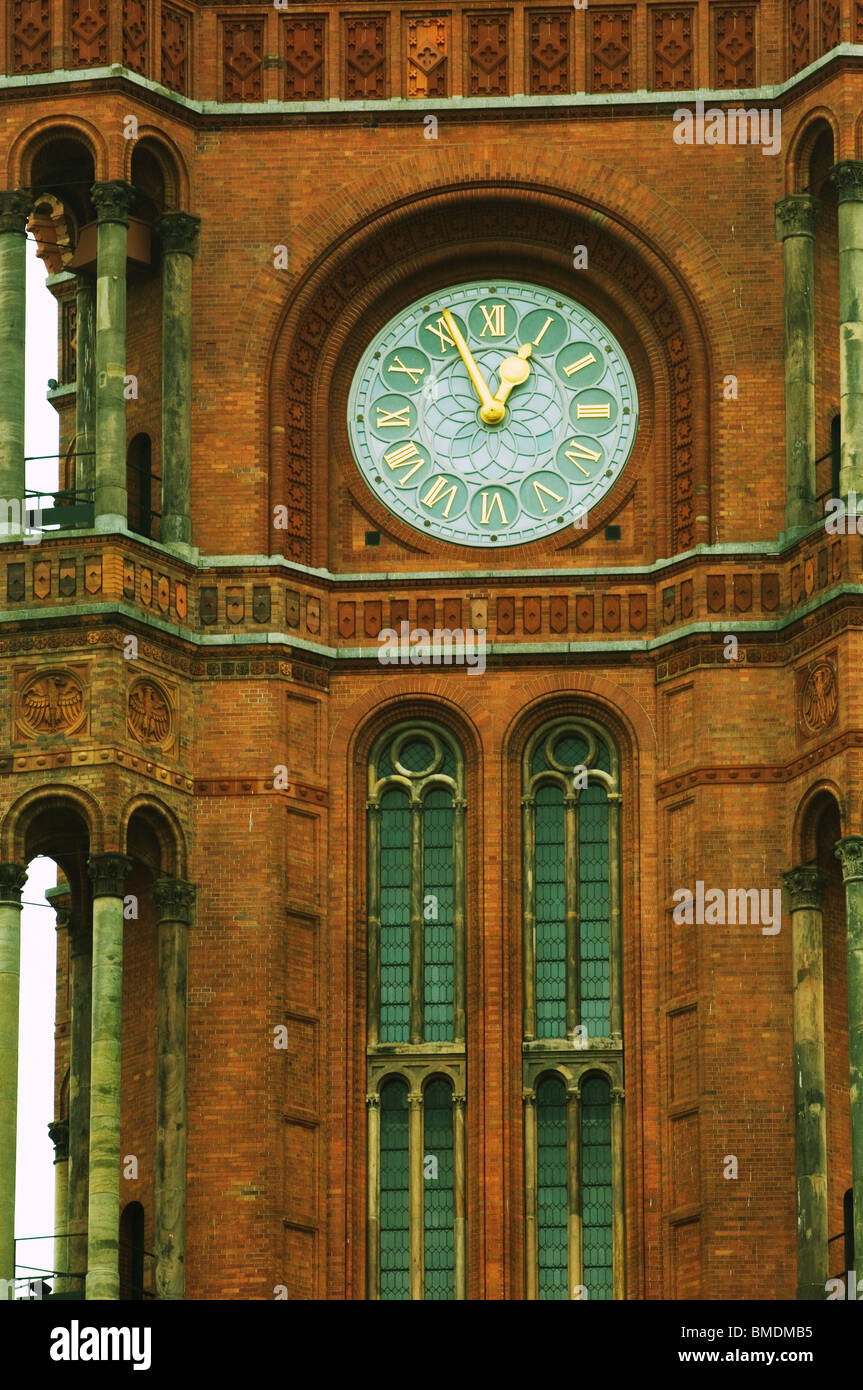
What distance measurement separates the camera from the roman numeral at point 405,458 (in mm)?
55875

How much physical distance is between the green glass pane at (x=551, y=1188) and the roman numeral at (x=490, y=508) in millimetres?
5791

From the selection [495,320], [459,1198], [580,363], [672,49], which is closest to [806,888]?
[459,1198]

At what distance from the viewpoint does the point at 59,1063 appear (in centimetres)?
5722

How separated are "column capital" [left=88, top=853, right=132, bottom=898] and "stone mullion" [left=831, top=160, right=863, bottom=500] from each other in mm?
7842

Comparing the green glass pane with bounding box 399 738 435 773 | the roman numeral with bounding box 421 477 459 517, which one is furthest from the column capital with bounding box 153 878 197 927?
the roman numeral with bounding box 421 477 459 517

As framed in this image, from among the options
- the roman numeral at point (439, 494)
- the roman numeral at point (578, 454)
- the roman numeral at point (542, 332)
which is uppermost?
the roman numeral at point (542, 332)

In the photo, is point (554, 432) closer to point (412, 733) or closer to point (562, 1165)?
point (412, 733)

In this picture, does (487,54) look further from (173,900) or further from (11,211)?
(173,900)

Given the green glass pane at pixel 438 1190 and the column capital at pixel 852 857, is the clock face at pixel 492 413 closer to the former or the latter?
the column capital at pixel 852 857

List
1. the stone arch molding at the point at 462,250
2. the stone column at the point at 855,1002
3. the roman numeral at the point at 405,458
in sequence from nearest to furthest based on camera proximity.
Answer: the stone column at the point at 855,1002, the stone arch molding at the point at 462,250, the roman numeral at the point at 405,458

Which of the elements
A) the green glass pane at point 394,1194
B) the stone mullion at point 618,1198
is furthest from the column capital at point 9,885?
the stone mullion at point 618,1198

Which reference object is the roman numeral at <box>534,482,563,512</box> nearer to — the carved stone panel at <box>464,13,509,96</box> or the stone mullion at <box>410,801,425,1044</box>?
the stone mullion at <box>410,801,425,1044</box>
